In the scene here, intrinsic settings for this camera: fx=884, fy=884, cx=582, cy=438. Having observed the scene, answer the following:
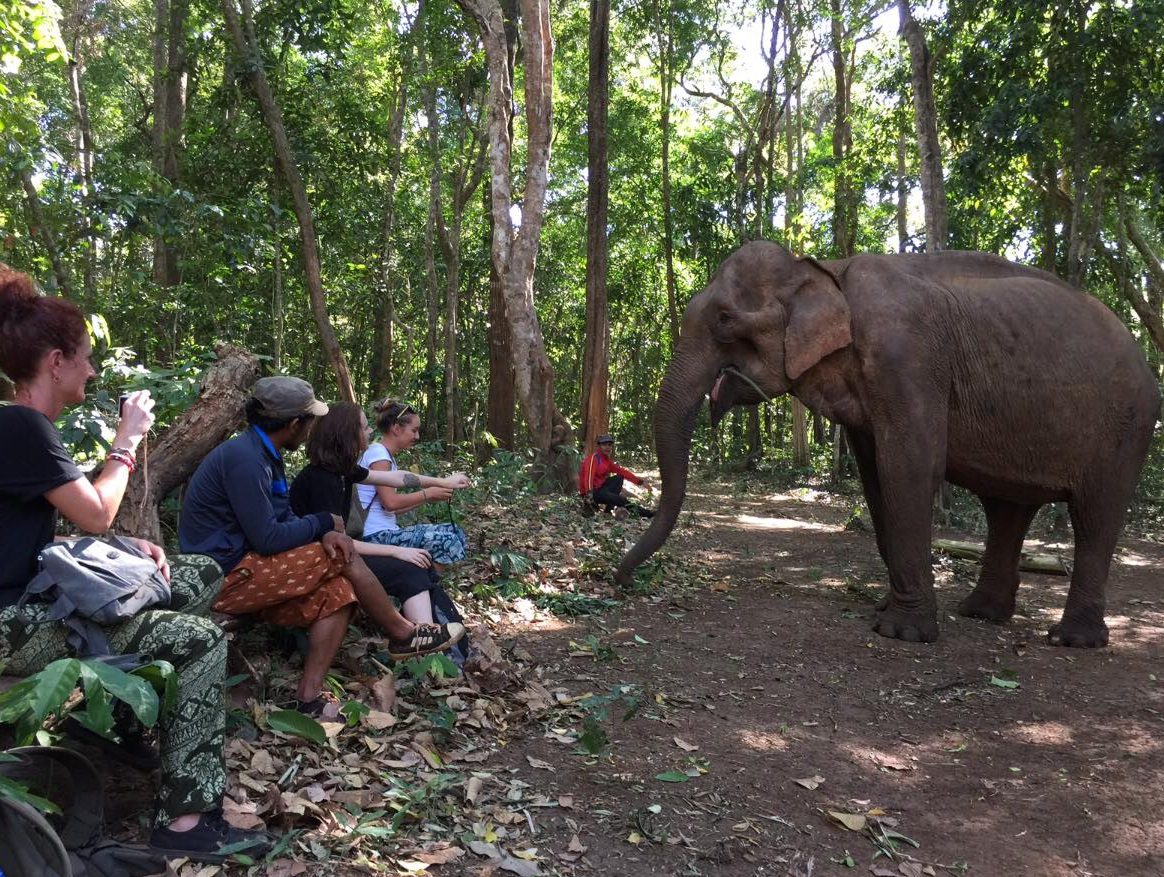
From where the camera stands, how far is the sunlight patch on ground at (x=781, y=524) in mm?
13078

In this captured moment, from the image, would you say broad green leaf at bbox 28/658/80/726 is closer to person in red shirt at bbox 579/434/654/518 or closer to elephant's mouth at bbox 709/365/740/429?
elephant's mouth at bbox 709/365/740/429

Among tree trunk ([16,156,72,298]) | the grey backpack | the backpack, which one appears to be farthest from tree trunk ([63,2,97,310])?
the backpack

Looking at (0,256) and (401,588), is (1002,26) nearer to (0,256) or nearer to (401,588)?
(401,588)

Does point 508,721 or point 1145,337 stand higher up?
point 1145,337

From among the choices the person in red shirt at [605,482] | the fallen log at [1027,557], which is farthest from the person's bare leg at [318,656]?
the fallen log at [1027,557]

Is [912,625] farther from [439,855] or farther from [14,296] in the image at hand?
[14,296]

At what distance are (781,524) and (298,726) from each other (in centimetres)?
1067

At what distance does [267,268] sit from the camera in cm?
1520

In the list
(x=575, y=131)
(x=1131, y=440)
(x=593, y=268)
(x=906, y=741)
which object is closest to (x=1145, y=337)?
(x=575, y=131)

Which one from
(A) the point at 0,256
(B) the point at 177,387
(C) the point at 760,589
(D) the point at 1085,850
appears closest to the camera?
(D) the point at 1085,850

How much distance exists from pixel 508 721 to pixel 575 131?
21889 mm

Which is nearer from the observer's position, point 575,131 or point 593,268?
point 593,268

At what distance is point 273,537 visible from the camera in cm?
400

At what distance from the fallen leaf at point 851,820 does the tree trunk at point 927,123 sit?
32.9 ft
